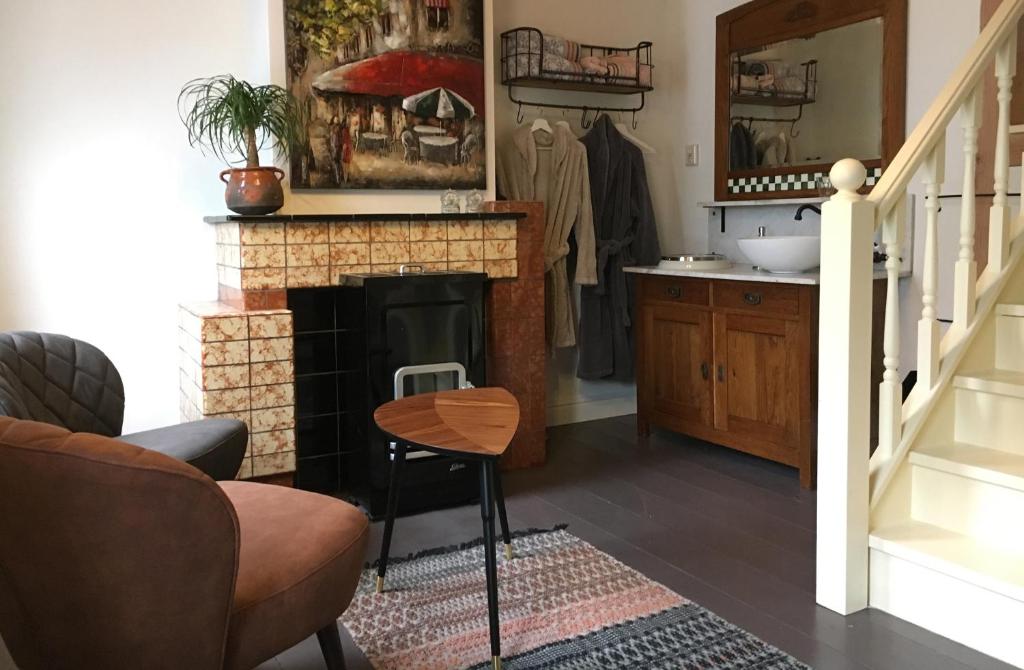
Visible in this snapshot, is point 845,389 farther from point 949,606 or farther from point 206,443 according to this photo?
point 206,443

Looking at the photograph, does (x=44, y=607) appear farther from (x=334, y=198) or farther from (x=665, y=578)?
(x=334, y=198)

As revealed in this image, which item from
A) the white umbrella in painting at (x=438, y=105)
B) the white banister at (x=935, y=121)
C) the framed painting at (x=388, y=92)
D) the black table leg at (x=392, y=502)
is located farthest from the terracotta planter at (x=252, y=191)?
the white banister at (x=935, y=121)

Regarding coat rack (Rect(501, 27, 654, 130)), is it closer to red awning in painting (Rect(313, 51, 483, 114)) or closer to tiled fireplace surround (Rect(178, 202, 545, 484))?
red awning in painting (Rect(313, 51, 483, 114))

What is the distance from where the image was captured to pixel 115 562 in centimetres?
147

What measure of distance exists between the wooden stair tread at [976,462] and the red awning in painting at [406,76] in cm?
228

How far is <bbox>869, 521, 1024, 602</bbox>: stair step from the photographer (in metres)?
2.16

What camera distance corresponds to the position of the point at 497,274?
371 cm

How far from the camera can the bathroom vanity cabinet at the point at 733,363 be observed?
3537 millimetres

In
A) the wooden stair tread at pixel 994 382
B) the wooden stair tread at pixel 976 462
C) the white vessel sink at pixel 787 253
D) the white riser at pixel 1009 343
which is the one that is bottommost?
the wooden stair tread at pixel 976 462

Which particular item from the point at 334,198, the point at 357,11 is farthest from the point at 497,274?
the point at 357,11

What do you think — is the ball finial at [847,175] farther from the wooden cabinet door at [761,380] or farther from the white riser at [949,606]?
the wooden cabinet door at [761,380]

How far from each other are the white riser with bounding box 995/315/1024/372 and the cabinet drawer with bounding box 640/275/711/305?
133 cm

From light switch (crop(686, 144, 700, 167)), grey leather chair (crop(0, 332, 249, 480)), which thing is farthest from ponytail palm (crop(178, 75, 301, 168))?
light switch (crop(686, 144, 700, 167))

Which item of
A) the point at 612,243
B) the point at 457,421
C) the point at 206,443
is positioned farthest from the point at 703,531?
the point at 612,243
